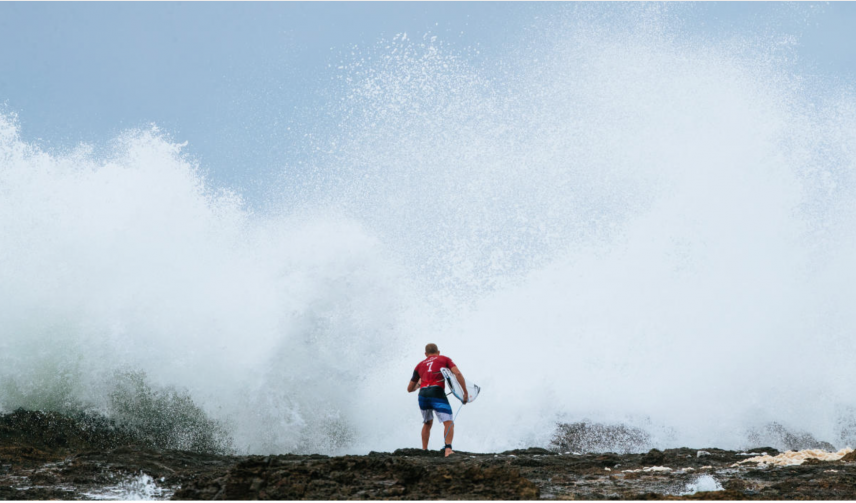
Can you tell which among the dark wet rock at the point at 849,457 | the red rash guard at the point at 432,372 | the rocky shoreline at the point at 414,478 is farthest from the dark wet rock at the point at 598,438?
the dark wet rock at the point at 849,457

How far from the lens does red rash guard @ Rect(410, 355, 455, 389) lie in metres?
10.0

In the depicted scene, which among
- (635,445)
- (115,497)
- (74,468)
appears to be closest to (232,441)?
(74,468)

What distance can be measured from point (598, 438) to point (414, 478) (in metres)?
9.07

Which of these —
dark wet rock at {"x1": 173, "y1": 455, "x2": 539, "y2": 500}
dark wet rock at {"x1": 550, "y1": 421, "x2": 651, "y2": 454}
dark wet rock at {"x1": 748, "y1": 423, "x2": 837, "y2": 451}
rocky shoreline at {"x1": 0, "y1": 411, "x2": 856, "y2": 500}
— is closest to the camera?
dark wet rock at {"x1": 173, "y1": 455, "x2": 539, "y2": 500}

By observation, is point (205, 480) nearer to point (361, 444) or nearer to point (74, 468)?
point (74, 468)

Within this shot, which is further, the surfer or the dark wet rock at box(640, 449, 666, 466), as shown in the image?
the surfer

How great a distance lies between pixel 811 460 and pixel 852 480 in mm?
1704

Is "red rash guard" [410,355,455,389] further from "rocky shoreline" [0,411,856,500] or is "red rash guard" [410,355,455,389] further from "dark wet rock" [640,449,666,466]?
"dark wet rock" [640,449,666,466]

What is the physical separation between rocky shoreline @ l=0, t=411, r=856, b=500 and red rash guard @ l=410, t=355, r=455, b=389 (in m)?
1.12

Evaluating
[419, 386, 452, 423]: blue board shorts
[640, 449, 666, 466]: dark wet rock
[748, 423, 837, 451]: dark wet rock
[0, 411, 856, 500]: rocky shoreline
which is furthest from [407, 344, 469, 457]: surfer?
[748, 423, 837, 451]: dark wet rock

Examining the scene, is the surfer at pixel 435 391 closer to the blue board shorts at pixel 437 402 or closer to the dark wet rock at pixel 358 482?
the blue board shorts at pixel 437 402

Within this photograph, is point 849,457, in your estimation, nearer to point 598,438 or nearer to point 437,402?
point 437,402

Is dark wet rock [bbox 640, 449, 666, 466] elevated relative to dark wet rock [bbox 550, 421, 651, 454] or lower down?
lower down

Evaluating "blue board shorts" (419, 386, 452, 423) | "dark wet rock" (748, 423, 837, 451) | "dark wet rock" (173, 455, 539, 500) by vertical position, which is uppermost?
"blue board shorts" (419, 386, 452, 423)
